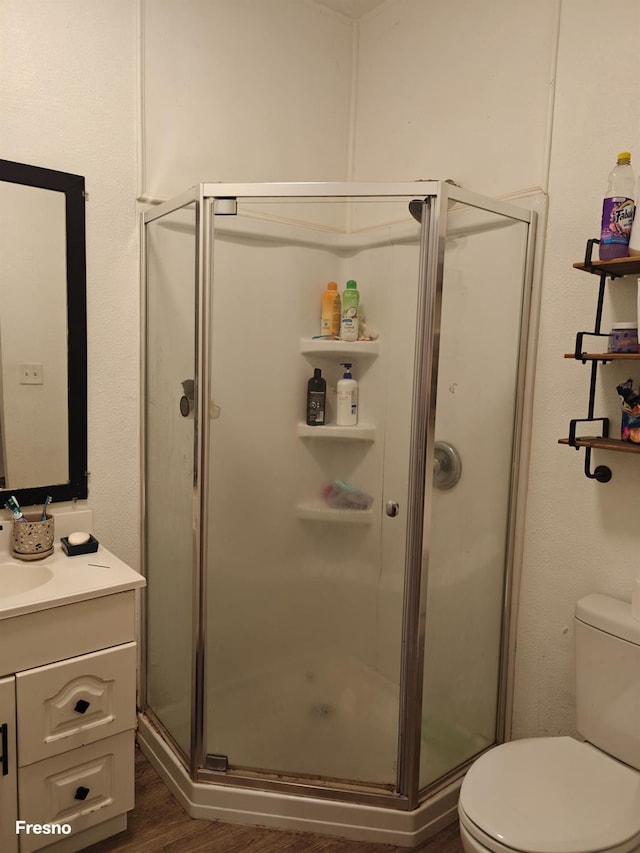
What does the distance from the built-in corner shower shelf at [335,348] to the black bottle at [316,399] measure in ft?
0.19

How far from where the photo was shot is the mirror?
1742 millimetres

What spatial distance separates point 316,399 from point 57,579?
88 centimetres

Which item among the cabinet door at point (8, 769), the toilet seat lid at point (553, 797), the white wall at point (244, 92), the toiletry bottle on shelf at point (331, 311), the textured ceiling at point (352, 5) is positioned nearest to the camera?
the toilet seat lid at point (553, 797)

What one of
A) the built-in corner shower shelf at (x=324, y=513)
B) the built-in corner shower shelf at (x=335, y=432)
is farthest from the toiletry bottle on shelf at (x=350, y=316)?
the built-in corner shower shelf at (x=324, y=513)

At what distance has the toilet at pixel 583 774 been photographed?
4.07 ft

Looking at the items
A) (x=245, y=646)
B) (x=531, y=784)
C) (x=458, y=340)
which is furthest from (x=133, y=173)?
(x=531, y=784)

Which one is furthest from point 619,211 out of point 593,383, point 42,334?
point 42,334

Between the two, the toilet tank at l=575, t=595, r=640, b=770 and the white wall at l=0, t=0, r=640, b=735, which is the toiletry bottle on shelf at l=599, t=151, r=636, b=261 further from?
the toilet tank at l=575, t=595, r=640, b=770

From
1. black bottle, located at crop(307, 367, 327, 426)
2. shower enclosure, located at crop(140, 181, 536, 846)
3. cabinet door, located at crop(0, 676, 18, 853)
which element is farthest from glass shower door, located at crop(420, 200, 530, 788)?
cabinet door, located at crop(0, 676, 18, 853)

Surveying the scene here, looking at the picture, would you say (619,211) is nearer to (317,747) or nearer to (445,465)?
(445,465)

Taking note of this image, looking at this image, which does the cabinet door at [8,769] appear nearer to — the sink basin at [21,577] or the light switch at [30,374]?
the sink basin at [21,577]

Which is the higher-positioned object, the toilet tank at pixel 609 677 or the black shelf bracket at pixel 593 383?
the black shelf bracket at pixel 593 383

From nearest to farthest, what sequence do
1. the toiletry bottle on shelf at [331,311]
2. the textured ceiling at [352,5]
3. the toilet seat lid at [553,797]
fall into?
1. the toilet seat lid at [553,797]
2. the toiletry bottle on shelf at [331,311]
3. the textured ceiling at [352,5]

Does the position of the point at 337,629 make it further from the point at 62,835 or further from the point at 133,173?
the point at 133,173
